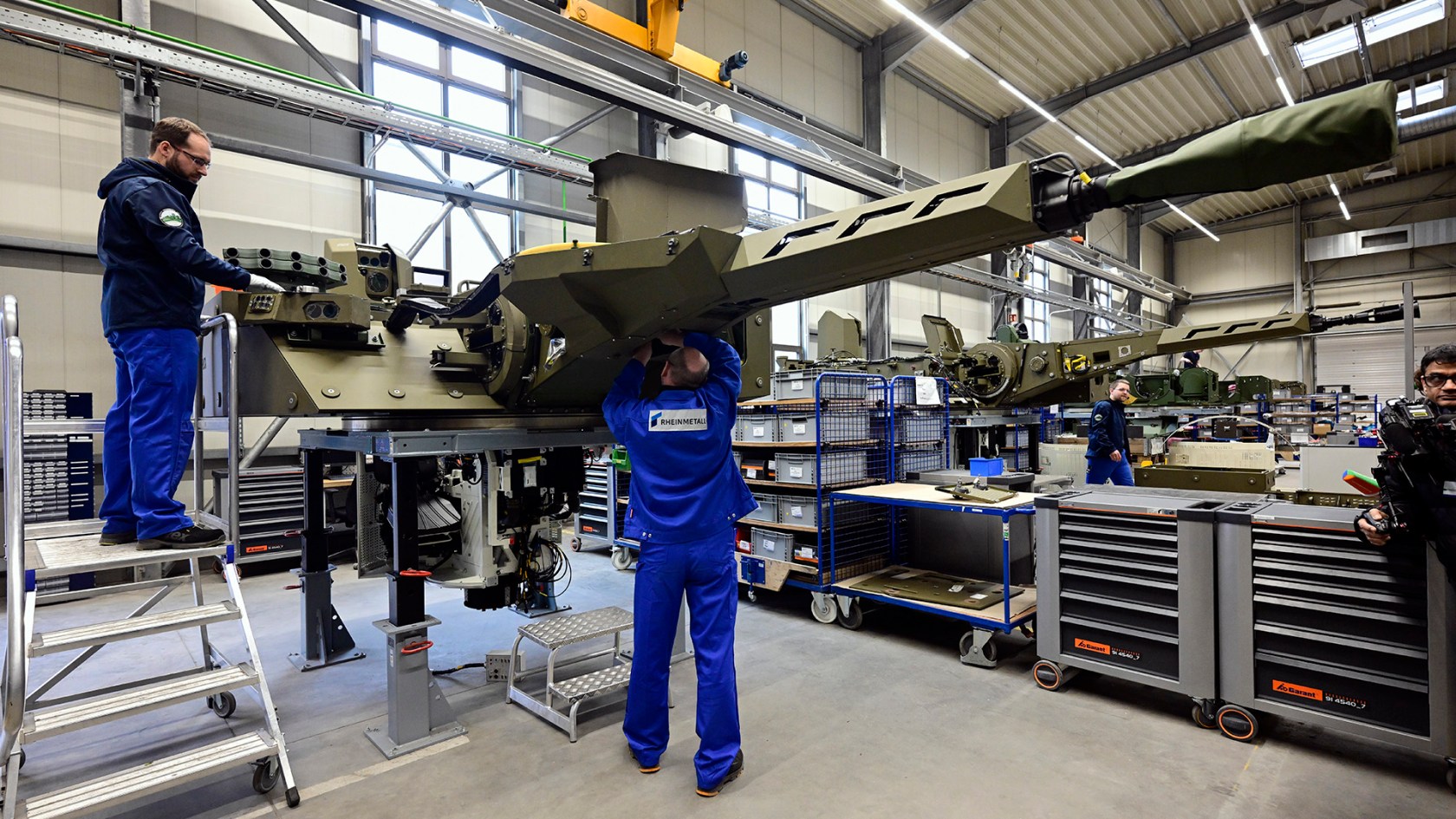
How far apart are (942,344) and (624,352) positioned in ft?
17.6

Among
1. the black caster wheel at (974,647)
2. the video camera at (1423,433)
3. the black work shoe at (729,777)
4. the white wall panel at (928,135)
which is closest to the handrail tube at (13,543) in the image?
the black work shoe at (729,777)

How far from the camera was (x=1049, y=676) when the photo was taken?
11.4 ft

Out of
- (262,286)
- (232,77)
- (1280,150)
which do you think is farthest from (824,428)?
(232,77)

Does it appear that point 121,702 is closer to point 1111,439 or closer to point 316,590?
point 316,590

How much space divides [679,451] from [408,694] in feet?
5.34

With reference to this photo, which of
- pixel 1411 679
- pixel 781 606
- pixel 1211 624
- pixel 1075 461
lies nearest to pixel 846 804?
pixel 1211 624

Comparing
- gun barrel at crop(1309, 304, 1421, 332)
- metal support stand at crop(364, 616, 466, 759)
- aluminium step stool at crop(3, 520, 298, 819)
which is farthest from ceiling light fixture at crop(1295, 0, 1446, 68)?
aluminium step stool at crop(3, 520, 298, 819)

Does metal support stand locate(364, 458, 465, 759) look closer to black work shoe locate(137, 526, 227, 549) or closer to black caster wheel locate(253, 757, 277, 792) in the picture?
black caster wheel locate(253, 757, 277, 792)

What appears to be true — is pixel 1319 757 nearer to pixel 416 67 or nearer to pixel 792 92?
pixel 416 67

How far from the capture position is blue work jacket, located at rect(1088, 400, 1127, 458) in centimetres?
622

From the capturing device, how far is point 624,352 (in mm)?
2732

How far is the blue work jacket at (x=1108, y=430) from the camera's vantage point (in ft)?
20.4

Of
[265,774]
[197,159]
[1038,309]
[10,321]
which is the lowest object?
[265,774]

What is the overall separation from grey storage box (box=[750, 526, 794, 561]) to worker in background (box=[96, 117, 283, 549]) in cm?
328
